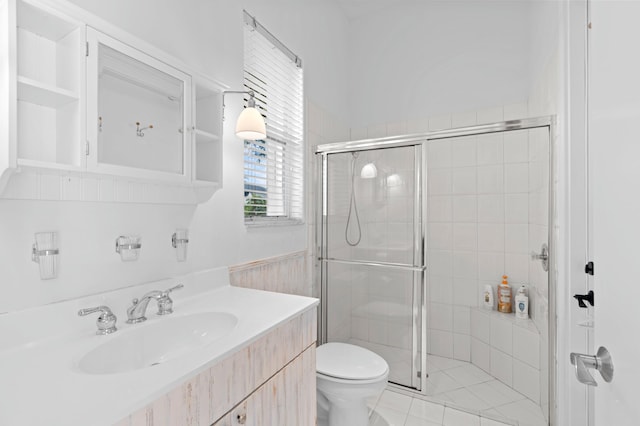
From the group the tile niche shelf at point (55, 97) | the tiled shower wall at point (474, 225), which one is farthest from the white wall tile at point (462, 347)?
the tile niche shelf at point (55, 97)

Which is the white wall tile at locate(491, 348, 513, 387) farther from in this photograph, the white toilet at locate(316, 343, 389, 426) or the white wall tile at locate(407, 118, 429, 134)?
the white wall tile at locate(407, 118, 429, 134)

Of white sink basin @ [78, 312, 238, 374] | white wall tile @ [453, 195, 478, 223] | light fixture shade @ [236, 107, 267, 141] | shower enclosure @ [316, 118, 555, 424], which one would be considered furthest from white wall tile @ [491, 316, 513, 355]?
light fixture shade @ [236, 107, 267, 141]

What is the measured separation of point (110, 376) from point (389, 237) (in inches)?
68.6

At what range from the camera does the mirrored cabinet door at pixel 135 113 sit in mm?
992

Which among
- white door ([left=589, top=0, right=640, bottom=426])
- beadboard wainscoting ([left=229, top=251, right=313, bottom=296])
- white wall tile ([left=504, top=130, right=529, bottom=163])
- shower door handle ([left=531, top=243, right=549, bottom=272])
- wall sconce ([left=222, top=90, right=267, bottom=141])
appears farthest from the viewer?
white wall tile ([left=504, top=130, right=529, bottom=163])

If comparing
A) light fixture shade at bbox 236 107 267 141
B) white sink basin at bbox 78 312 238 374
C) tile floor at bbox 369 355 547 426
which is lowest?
tile floor at bbox 369 355 547 426

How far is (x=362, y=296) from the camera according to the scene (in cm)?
232

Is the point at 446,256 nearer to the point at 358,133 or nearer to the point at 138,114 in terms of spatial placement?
the point at 358,133

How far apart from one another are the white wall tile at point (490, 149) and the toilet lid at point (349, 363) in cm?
174

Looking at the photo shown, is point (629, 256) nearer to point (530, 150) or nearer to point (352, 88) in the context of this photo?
point (530, 150)

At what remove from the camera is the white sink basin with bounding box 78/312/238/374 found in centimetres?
95

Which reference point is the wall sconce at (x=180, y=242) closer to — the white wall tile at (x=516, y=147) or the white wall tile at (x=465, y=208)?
the white wall tile at (x=465, y=208)

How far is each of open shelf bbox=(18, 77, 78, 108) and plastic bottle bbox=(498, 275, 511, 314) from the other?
2.75 metres

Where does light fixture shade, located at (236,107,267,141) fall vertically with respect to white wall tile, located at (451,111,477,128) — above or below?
below
